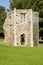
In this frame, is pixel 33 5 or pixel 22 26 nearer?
pixel 22 26

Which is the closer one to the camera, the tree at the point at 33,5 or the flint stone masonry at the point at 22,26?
the flint stone masonry at the point at 22,26

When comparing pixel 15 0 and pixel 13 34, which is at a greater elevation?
pixel 15 0

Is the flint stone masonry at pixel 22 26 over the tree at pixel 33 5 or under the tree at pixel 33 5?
under

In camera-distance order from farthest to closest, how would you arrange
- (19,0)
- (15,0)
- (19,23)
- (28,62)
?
(15,0) < (19,0) < (19,23) < (28,62)

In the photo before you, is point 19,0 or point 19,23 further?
point 19,0

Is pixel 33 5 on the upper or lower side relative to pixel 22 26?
upper

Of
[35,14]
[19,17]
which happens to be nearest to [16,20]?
[19,17]

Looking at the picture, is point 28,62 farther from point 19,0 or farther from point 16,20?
point 19,0

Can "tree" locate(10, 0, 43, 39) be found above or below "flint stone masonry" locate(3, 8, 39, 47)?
above

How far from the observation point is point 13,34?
100ft

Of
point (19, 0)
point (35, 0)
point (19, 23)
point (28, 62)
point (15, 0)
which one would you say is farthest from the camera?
point (15, 0)

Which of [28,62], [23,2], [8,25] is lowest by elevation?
[28,62]

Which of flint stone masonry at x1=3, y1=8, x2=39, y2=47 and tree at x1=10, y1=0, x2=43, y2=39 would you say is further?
tree at x1=10, y1=0, x2=43, y2=39

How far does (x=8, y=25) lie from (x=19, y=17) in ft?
7.38
